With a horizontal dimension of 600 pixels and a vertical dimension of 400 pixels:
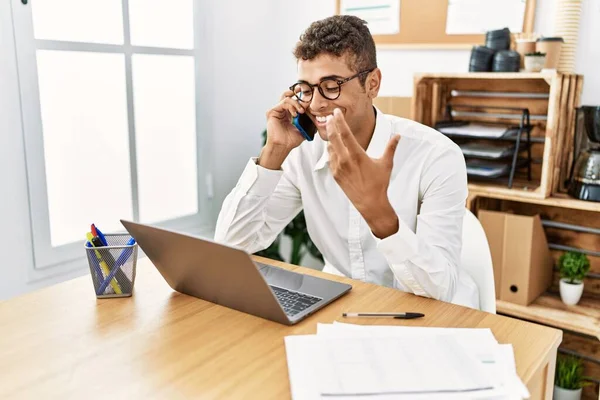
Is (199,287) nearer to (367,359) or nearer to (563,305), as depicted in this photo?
(367,359)

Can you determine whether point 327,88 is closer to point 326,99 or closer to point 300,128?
point 326,99

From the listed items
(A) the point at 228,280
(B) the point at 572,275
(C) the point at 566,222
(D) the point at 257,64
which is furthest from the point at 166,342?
(D) the point at 257,64

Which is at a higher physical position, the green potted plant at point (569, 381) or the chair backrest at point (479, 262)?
the chair backrest at point (479, 262)

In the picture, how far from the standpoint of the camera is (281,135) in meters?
1.48

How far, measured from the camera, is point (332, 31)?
4.65 feet

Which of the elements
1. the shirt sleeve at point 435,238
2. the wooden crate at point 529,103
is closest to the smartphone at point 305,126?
the shirt sleeve at point 435,238

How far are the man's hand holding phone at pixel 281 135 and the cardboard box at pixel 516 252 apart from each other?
3.07 feet

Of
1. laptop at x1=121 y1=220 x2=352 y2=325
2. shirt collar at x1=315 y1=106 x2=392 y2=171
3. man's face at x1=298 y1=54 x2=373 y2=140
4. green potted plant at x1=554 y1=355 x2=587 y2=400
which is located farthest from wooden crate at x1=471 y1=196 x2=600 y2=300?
laptop at x1=121 y1=220 x2=352 y2=325

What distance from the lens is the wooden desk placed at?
2.72ft

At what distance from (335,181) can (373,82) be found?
375 mm

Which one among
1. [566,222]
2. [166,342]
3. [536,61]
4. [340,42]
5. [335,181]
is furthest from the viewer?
[566,222]

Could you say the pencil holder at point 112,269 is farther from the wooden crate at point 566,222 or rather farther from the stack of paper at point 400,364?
the wooden crate at point 566,222

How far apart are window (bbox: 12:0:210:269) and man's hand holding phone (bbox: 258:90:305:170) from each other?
100 centimetres

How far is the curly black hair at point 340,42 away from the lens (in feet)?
4.59
